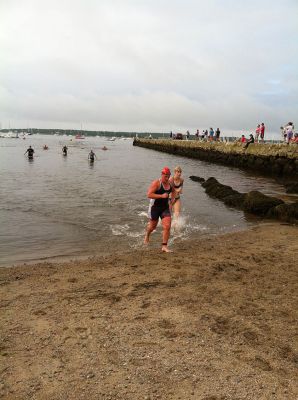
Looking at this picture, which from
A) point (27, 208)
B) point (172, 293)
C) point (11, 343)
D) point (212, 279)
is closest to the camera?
point (11, 343)

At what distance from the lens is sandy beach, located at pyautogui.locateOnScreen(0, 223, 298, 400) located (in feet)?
11.3

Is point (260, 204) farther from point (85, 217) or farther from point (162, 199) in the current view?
point (162, 199)

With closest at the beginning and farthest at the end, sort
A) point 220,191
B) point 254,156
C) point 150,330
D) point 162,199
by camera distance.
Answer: point 150,330, point 162,199, point 220,191, point 254,156

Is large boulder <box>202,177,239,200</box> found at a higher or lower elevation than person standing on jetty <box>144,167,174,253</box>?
lower

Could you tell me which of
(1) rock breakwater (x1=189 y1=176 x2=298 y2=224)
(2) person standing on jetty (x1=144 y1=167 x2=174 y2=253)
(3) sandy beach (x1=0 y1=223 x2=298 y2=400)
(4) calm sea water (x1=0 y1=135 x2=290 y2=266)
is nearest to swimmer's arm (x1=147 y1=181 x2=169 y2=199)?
(2) person standing on jetty (x1=144 y1=167 x2=174 y2=253)

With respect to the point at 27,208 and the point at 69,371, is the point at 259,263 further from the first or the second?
the point at 27,208

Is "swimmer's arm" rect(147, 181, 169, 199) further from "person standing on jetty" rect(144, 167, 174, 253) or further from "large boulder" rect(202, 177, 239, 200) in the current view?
"large boulder" rect(202, 177, 239, 200)

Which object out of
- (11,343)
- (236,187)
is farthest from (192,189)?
(11,343)

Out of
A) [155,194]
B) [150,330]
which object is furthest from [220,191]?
[150,330]

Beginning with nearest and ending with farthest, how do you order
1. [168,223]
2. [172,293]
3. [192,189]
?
[172,293]
[168,223]
[192,189]

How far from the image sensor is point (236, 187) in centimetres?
2200

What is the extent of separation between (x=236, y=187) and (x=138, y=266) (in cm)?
1616

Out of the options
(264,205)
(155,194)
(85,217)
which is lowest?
(85,217)

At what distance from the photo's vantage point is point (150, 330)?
173 inches
